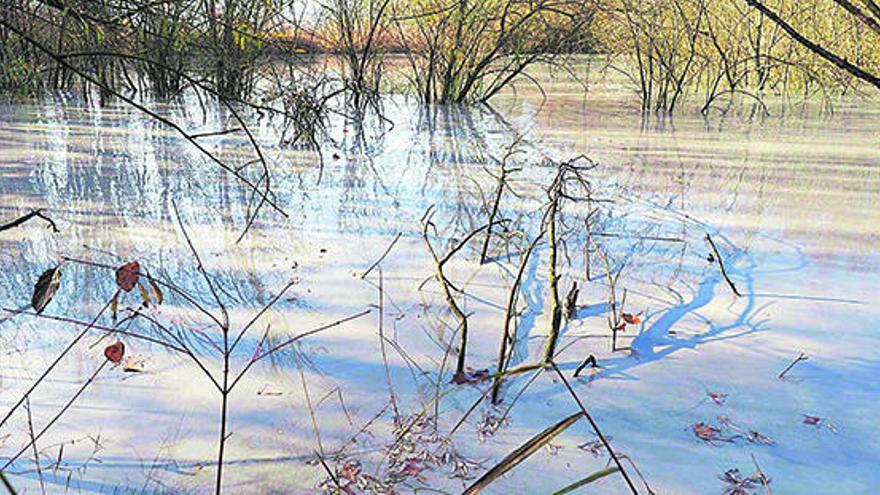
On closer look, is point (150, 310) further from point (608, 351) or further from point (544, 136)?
point (544, 136)

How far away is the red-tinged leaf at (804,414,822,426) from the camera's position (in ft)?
4.19

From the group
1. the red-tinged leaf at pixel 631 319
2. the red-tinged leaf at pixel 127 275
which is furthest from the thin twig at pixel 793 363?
the red-tinged leaf at pixel 127 275

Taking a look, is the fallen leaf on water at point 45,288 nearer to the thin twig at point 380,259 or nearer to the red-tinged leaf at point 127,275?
the red-tinged leaf at point 127,275

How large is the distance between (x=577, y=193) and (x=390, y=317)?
1.49 metres

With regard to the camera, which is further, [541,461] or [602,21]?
[602,21]

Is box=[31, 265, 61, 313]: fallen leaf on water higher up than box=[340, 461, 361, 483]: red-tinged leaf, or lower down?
higher up

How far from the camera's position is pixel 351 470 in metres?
1.11

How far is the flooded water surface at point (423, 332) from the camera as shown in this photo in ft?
3.75

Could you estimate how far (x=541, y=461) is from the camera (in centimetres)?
115

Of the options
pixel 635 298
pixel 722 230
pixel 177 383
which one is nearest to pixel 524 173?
pixel 722 230

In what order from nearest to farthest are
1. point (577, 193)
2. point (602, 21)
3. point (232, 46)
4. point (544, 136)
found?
point (577, 193) < point (544, 136) < point (232, 46) < point (602, 21)

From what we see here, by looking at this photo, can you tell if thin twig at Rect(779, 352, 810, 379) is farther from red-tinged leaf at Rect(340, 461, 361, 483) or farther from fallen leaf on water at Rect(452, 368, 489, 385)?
red-tinged leaf at Rect(340, 461, 361, 483)

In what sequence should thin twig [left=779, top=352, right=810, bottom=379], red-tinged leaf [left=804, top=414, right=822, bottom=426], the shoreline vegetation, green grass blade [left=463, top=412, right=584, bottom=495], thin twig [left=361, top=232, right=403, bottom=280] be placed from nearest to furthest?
green grass blade [left=463, top=412, right=584, bottom=495] < the shoreline vegetation < red-tinged leaf [left=804, top=414, right=822, bottom=426] < thin twig [left=779, top=352, right=810, bottom=379] < thin twig [left=361, top=232, right=403, bottom=280]

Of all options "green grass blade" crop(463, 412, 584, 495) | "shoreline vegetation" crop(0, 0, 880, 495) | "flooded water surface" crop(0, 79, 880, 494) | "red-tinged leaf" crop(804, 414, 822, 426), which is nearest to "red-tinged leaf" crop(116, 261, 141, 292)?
"shoreline vegetation" crop(0, 0, 880, 495)
